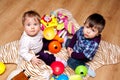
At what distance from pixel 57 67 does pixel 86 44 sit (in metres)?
0.29

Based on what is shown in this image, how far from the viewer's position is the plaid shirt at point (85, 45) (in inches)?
67.8

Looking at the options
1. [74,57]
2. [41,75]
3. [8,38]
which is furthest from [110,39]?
[8,38]

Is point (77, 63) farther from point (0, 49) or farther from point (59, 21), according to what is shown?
point (0, 49)

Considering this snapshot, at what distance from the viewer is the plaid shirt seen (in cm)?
172

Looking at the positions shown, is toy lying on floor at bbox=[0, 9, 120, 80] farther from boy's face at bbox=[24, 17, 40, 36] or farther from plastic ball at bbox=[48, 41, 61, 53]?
boy's face at bbox=[24, 17, 40, 36]

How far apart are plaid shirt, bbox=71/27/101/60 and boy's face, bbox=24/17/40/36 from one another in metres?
0.34

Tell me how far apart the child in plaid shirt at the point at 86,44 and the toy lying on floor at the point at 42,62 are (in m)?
0.07

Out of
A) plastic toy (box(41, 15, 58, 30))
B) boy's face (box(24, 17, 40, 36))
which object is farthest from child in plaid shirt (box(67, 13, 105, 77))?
boy's face (box(24, 17, 40, 36))

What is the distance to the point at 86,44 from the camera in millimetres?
1743

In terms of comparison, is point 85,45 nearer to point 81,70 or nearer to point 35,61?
point 81,70

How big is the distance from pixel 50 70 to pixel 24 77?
0.64 feet

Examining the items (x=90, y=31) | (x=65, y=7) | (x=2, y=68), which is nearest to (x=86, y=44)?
(x=90, y=31)

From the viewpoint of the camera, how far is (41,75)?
1665 millimetres

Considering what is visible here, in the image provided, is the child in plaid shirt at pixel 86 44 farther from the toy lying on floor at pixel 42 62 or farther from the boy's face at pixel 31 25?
the boy's face at pixel 31 25
